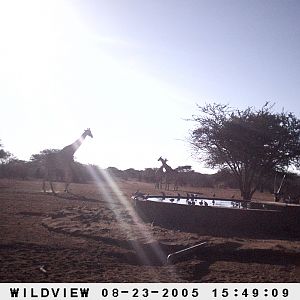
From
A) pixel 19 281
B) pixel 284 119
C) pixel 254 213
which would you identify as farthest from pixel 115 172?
pixel 19 281

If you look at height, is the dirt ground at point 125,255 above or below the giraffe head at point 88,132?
below

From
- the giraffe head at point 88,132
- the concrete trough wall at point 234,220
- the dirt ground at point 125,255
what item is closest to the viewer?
the dirt ground at point 125,255

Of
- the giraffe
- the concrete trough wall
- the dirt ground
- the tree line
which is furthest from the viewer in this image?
the giraffe

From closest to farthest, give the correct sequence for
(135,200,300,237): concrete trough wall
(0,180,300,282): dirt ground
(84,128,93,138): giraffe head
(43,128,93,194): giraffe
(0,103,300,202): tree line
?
(0,180,300,282): dirt ground < (135,200,300,237): concrete trough wall < (0,103,300,202): tree line < (84,128,93,138): giraffe head < (43,128,93,194): giraffe

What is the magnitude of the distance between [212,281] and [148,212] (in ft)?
20.4

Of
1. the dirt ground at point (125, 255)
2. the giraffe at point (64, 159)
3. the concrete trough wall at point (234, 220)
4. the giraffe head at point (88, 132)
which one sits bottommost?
the dirt ground at point (125, 255)

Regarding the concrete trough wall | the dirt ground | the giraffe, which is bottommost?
the dirt ground

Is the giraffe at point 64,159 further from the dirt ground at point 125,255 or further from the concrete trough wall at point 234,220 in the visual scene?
the concrete trough wall at point 234,220

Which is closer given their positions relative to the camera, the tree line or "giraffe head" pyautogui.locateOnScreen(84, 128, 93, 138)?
the tree line

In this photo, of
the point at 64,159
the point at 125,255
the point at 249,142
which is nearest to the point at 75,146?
the point at 64,159

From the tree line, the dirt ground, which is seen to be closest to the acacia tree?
the tree line

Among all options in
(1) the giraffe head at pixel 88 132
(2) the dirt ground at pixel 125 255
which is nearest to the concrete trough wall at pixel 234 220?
(2) the dirt ground at pixel 125 255

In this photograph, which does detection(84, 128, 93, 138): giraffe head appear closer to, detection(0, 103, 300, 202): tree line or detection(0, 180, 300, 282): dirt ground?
detection(0, 103, 300, 202): tree line

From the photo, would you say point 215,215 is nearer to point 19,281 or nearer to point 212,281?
point 212,281
